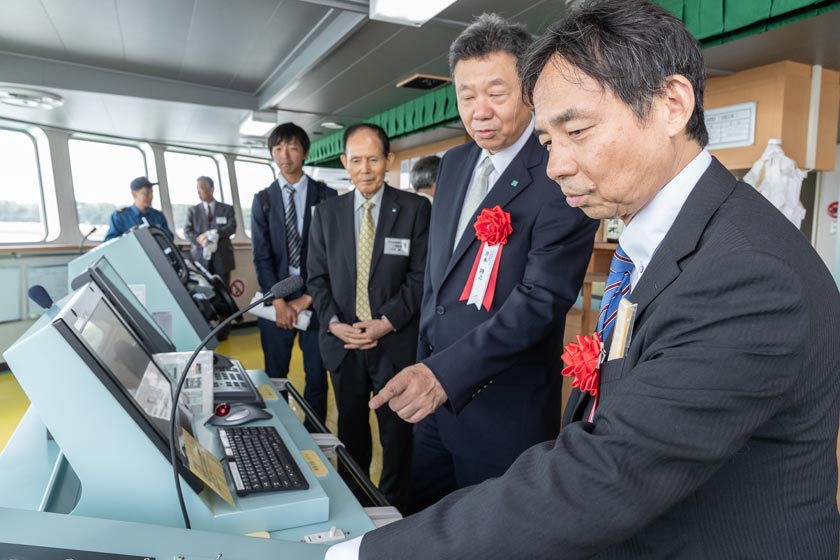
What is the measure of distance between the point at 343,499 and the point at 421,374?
0.32m

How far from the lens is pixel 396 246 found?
2322 mm

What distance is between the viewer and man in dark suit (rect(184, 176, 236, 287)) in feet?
22.6

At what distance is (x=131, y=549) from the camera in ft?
2.28

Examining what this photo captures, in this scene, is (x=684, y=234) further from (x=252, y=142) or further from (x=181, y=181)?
(x=181, y=181)

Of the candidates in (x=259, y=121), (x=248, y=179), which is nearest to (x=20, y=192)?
(x=259, y=121)

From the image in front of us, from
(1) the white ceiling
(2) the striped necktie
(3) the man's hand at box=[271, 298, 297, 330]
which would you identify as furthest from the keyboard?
(1) the white ceiling

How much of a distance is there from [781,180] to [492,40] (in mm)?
2950

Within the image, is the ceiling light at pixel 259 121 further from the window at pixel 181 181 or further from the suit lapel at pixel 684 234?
the suit lapel at pixel 684 234

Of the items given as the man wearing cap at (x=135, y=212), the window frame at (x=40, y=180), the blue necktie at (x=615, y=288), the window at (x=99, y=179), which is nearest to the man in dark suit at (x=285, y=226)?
the blue necktie at (x=615, y=288)

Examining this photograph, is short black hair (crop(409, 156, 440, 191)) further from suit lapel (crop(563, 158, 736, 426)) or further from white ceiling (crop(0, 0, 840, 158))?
suit lapel (crop(563, 158, 736, 426))

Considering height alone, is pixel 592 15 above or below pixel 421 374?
above

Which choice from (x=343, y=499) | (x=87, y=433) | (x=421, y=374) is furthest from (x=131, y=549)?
(x=421, y=374)

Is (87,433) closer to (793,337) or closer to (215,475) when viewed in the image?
(215,475)

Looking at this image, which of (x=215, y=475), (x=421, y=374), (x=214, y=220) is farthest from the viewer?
(x=214, y=220)
